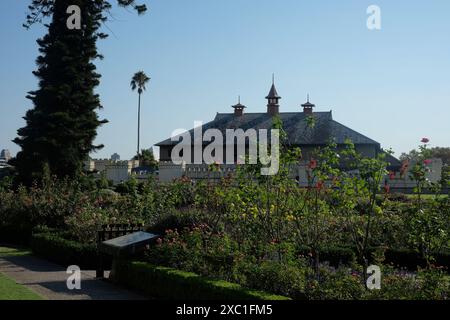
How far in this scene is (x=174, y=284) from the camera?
29.5 feet

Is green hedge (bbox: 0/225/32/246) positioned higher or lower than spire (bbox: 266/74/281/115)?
lower

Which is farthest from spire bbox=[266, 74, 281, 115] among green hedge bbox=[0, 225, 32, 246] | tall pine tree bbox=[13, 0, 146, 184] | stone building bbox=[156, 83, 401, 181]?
green hedge bbox=[0, 225, 32, 246]

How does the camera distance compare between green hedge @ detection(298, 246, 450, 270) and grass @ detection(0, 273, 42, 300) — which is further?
green hedge @ detection(298, 246, 450, 270)

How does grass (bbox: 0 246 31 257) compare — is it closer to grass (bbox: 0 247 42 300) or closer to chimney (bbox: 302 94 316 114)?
grass (bbox: 0 247 42 300)

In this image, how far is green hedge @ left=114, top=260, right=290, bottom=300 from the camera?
7.82 meters

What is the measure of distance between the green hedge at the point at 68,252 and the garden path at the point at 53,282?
21 cm

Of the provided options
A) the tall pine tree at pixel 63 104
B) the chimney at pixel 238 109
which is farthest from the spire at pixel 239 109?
the tall pine tree at pixel 63 104

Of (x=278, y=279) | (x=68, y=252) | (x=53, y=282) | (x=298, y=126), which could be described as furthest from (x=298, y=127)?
(x=278, y=279)

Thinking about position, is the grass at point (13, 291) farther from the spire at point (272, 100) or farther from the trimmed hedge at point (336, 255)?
the spire at point (272, 100)

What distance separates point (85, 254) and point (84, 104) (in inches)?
702

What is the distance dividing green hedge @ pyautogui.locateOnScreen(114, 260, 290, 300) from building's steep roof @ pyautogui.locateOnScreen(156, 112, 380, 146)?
3988 cm

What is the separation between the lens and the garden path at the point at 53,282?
31.5ft
